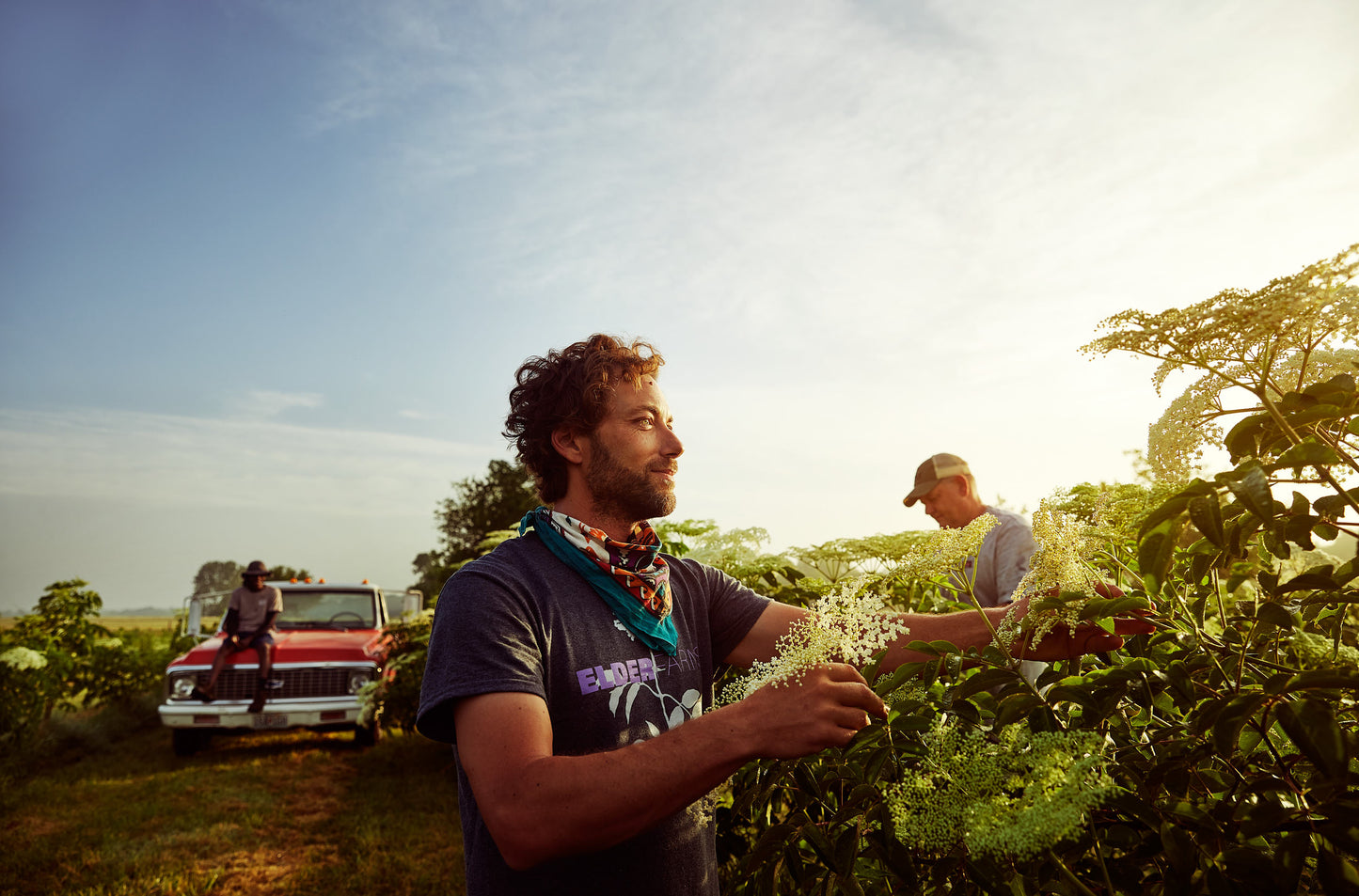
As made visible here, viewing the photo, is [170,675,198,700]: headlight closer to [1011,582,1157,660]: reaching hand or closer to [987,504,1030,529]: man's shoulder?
[987,504,1030,529]: man's shoulder

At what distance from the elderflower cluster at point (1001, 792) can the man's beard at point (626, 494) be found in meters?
1.35

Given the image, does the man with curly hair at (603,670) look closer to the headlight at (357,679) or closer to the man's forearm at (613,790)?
the man's forearm at (613,790)

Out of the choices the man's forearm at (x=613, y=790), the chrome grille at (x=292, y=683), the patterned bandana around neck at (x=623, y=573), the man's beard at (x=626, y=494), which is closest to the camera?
the man's forearm at (x=613, y=790)

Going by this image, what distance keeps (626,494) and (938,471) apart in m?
3.07

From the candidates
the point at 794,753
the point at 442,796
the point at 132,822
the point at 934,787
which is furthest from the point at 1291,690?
the point at 132,822

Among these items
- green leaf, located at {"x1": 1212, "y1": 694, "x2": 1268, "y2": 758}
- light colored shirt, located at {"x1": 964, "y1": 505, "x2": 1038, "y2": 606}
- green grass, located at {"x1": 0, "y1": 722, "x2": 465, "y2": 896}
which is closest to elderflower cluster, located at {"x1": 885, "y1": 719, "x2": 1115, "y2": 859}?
green leaf, located at {"x1": 1212, "y1": 694, "x2": 1268, "y2": 758}

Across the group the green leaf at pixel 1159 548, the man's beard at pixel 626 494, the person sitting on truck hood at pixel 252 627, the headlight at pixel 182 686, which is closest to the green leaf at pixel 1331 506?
the green leaf at pixel 1159 548

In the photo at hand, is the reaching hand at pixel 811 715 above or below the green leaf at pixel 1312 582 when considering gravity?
below

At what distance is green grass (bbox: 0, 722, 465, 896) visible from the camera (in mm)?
5492

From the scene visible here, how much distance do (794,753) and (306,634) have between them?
1064 cm

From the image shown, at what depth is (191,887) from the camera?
17.5 ft

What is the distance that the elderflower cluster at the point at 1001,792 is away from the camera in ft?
3.08

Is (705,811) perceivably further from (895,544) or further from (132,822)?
(132,822)

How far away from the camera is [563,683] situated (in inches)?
74.1
